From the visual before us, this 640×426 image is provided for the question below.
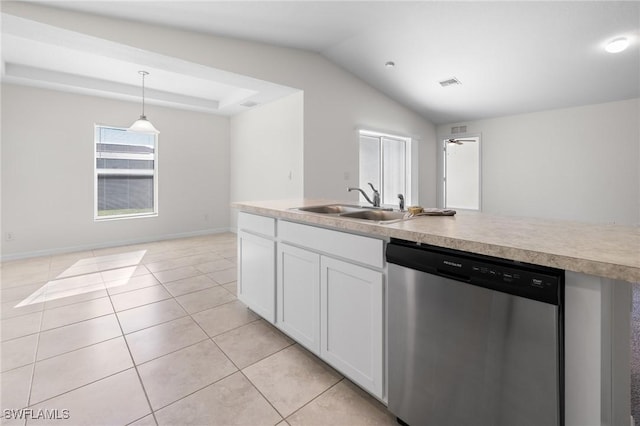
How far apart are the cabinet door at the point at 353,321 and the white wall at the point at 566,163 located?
17.7 feet

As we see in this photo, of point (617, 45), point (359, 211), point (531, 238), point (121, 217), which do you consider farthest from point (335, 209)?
point (121, 217)

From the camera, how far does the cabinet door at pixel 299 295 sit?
5.80 ft

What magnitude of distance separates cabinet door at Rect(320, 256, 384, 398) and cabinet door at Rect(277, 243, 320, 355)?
62mm

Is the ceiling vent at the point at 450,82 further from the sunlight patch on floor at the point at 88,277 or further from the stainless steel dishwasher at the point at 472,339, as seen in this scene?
the sunlight patch on floor at the point at 88,277

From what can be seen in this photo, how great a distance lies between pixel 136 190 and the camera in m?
5.47

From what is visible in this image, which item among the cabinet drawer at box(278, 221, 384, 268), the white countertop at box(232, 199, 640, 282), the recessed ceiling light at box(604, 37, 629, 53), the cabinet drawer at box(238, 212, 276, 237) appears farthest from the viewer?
the recessed ceiling light at box(604, 37, 629, 53)

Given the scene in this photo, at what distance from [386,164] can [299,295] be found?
15.3 feet

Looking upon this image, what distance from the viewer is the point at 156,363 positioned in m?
1.84

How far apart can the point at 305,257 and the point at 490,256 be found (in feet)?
3.45

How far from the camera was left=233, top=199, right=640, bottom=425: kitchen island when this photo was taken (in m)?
0.87

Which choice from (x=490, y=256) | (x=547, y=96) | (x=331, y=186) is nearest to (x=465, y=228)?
(x=490, y=256)

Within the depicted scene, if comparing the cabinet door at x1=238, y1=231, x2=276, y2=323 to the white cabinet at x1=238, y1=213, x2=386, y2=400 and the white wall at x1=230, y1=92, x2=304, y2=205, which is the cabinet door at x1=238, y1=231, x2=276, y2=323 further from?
the white wall at x1=230, y1=92, x2=304, y2=205

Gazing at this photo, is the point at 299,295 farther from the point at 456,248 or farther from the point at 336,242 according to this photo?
the point at 456,248

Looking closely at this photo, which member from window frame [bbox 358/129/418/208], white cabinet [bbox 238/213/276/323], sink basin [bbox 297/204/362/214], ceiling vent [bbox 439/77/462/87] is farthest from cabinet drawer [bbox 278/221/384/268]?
window frame [bbox 358/129/418/208]
